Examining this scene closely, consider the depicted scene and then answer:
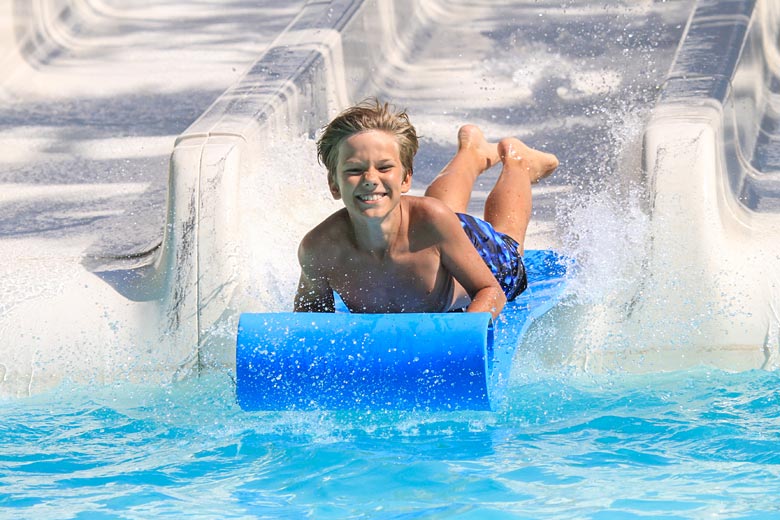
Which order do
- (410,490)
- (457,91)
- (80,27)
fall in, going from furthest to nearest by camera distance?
(80,27) → (457,91) → (410,490)

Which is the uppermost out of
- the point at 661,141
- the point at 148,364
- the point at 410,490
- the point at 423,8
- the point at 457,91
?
the point at 423,8

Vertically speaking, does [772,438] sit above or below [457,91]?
below

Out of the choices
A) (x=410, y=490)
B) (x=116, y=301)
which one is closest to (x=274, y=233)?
(x=116, y=301)

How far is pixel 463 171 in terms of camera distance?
4.45 m

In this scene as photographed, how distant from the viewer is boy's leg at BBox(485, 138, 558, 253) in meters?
4.22

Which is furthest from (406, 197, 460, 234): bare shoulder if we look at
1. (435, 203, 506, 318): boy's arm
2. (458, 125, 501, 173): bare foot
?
(458, 125, 501, 173): bare foot

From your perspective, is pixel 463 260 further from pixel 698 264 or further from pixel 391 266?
pixel 698 264

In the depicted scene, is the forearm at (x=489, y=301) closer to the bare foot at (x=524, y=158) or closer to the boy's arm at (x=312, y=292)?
the boy's arm at (x=312, y=292)

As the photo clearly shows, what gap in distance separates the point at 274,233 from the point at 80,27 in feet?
16.1

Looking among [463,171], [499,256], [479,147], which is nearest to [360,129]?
[499,256]

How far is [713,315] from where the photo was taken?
384 cm

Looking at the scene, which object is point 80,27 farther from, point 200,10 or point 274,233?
point 274,233

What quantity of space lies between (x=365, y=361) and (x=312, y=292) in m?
0.57

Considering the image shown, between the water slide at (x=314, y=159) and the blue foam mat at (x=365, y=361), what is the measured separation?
81 cm
